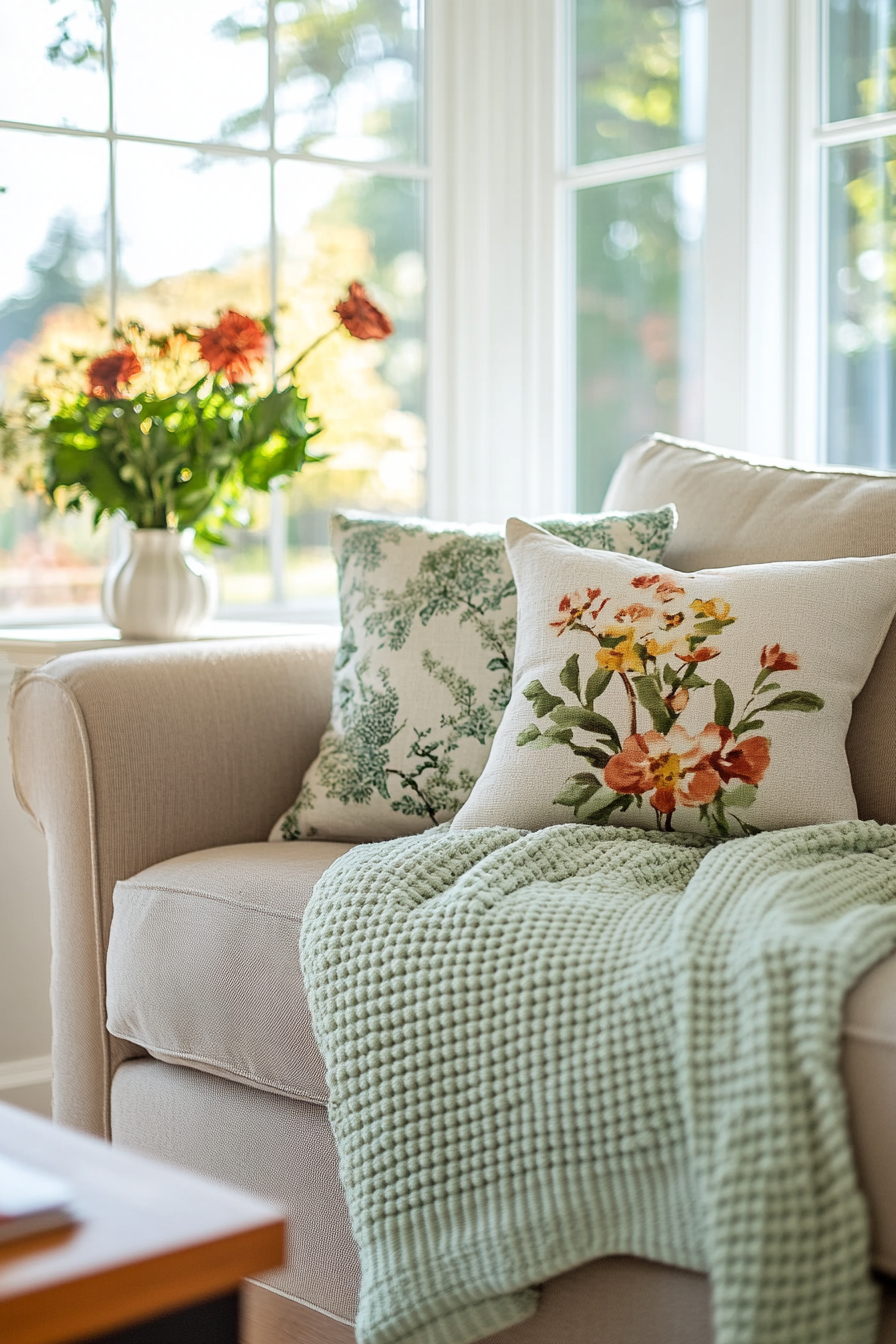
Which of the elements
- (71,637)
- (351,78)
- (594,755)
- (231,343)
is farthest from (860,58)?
(71,637)

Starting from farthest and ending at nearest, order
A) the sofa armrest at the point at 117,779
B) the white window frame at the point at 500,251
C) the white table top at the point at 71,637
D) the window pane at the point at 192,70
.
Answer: the white window frame at the point at 500,251, the window pane at the point at 192,70, the white table top at the point at 71,637, the sofa armrest at the point at 117,779

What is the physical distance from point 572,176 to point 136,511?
1.19 metres

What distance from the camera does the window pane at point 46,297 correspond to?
94.4 inches

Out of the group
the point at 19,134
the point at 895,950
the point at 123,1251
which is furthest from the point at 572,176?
the point at 123,1251

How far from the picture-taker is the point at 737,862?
126cm

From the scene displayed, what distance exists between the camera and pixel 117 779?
1656 millimetres

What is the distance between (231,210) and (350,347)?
34 cm

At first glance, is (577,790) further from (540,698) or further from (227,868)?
(227,868)

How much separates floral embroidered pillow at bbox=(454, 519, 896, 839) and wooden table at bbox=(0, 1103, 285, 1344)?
73cm

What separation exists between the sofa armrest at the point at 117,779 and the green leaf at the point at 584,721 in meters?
0.44

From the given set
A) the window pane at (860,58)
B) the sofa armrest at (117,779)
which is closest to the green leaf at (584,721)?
the sofa armrest at (117,779)

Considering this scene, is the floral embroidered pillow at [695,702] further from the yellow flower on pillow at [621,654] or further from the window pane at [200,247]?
the window pane at [200,247]

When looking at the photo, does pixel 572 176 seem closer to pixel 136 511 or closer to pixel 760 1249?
pixel 136 511

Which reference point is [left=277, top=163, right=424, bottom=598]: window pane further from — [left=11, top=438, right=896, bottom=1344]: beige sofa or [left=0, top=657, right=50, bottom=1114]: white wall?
[left=11, top=438, right=896, bottom=1344]: beige sofa
